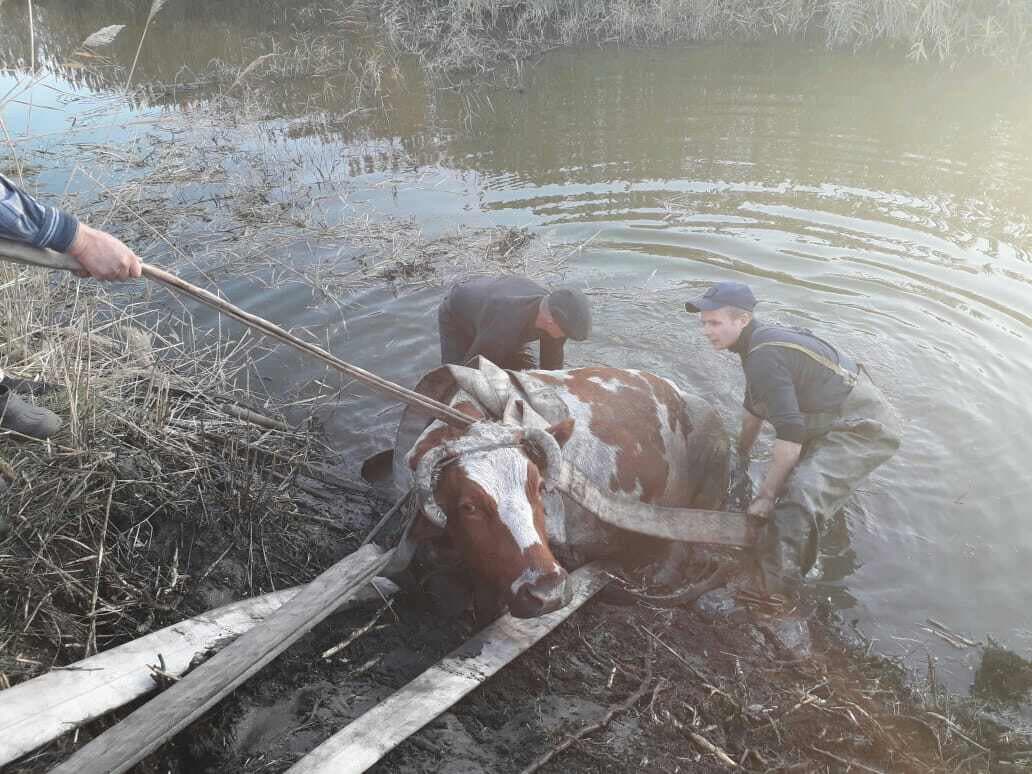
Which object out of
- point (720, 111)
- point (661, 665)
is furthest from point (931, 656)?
point (720, 111)

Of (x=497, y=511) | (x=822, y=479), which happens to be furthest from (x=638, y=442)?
(x=497, y=511)

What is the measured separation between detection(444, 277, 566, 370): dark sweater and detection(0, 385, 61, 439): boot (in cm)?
275

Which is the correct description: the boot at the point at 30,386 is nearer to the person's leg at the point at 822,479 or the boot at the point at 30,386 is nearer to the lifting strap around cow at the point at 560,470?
the lifting strap around cow at the point at 560,470

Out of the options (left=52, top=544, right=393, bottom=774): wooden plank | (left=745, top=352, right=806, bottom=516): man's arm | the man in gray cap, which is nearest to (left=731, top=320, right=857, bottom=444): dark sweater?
(left=745, top=352, right=806, bottom=516): man's arm

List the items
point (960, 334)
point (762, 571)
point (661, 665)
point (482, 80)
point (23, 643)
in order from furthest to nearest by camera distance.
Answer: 1. point (482, 80)
2. point (960, 334)
3. point (762, 571)
4. point (661, 665)
5. point (23, 643)

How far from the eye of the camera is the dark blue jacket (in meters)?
3.26

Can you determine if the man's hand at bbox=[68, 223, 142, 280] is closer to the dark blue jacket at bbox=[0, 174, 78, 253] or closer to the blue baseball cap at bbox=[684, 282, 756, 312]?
the dark blue jacket at bbox=[0, 174, 78, 253]

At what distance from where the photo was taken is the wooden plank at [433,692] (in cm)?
291

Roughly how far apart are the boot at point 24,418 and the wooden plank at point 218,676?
6.03 ft

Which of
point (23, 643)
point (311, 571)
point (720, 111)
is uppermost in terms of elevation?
point (720, 111)

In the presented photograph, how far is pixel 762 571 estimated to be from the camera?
15.7ft

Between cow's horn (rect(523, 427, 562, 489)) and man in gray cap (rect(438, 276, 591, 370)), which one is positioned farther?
man in gray cap (rect(438, 276, 591, 370))

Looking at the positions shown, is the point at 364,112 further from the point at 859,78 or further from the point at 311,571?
the point at 311,571

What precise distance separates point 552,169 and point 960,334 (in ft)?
20.0
